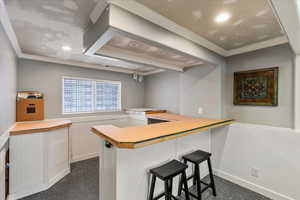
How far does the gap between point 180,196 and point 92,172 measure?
177 cm

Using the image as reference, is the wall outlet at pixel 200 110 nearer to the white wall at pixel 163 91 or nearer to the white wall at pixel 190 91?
the white wall at pixel 190 91

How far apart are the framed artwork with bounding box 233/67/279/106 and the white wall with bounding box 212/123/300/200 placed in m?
0.42

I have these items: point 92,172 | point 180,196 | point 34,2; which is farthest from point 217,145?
point 34,2

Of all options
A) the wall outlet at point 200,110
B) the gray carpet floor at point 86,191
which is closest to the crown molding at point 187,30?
the wall outlet at point 200,110

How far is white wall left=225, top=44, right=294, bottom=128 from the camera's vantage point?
1.91 m

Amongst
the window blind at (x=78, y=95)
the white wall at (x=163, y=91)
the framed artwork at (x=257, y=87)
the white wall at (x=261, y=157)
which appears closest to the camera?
the white wall at (x=261, y=157)

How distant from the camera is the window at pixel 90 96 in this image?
10.4 feet

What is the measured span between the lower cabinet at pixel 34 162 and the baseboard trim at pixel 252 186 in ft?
9.81

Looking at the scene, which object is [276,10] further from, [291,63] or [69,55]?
[69,55]

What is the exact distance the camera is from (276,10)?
0.94 metres

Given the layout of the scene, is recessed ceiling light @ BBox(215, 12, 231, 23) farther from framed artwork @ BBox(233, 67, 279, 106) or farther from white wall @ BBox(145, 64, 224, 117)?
framed artwork @ BBox(233, 67, 279, 106)

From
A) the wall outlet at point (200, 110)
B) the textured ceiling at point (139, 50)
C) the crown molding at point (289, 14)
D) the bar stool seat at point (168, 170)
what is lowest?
the bar stool seat at point (168, 170)

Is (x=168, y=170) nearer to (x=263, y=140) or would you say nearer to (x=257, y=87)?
(x=263, y=140)

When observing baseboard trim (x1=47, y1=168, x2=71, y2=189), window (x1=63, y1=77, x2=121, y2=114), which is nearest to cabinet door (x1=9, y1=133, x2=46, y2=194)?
baseboard trim (x1=47, y1=168, x2=71, y2=189)
